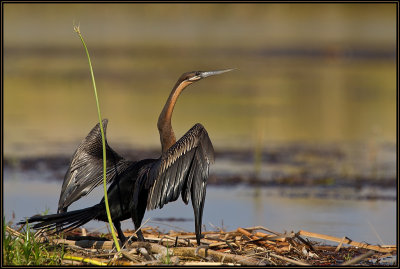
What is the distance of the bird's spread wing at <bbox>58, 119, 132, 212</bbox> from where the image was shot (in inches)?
251

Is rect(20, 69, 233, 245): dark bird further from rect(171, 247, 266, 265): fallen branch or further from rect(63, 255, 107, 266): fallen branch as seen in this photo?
rect(63, 255, 107, 266): fallen branch

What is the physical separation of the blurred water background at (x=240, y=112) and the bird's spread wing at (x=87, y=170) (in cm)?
106

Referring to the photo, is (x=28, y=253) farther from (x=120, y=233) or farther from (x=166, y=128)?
(x=166, y=128)

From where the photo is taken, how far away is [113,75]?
20.6 m

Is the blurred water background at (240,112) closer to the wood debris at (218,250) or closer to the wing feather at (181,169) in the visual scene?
the wood debris at (218,250)

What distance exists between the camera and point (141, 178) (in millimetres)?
6090

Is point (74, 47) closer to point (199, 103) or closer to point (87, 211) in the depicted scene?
point (199, 103)

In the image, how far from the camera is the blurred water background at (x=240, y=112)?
886 cm

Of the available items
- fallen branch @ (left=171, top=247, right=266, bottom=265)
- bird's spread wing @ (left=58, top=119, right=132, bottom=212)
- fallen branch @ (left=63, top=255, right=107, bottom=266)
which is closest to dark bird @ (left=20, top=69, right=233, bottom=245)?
bird's spread wing @ (left=58, top=119, right=132, bottom=212)

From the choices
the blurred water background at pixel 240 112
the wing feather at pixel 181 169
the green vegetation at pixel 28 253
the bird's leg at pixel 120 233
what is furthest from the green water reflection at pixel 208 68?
the green vegetation at pixel 28 253

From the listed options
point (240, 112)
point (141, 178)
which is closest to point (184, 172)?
point (141, 178)

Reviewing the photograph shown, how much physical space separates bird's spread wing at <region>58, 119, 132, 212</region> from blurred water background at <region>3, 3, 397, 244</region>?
3.48ft

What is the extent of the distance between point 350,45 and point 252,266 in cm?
2405

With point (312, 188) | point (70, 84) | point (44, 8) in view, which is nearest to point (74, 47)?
point (70, 84)
